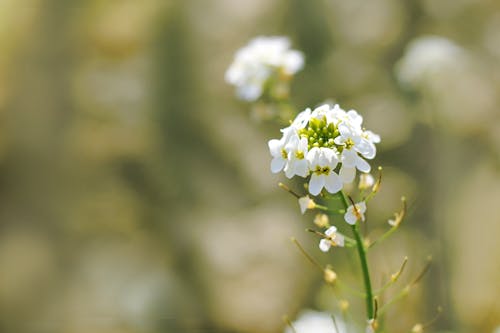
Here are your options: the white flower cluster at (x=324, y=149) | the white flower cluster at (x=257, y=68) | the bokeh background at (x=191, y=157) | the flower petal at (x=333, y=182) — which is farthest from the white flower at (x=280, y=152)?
the bokeh background at (x=191, y=157)

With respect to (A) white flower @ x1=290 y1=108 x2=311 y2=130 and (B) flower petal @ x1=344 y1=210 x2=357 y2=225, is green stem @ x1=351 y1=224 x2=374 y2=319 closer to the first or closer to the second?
(B) flower petal @ x1=344 y1=210 x2=357 y2=225

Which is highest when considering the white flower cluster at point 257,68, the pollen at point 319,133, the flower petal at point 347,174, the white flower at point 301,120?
the white flower cluster at point 257,68

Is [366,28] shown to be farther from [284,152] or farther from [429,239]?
[284,152]

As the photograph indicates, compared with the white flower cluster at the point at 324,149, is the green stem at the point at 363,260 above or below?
below

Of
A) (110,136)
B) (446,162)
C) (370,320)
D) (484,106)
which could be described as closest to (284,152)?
(370,320)

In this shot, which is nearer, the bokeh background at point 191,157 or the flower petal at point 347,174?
the flower petal at point 347,174

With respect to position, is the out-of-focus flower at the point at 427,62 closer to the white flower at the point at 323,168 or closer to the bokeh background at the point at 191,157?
the bokeh background at the point at 191,157

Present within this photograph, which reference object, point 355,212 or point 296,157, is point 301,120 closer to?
point 296,157

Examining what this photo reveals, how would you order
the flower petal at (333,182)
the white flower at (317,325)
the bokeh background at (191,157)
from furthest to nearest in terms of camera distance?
1. the bokeh background at (191,157)
2. the white flower at (317,325)
3. the flower petal at (333,182)
